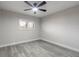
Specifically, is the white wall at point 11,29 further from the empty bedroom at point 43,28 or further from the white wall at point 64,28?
the white wall at point 64,28

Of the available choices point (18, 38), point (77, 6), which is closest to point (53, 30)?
point (77, 6)

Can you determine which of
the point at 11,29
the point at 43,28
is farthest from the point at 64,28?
the point at 11,29

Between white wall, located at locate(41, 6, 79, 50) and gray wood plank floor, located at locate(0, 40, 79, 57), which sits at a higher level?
white wall, located at locate(41, 6, 79, 50)

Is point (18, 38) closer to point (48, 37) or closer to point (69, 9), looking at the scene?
point (48, 37)

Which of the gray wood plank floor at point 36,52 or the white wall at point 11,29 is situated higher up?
the white wall at point 11,29

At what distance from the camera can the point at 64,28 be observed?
3.86m

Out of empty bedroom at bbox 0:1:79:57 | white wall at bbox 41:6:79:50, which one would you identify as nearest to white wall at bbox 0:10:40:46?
empty bedroom at bbox 0:1:79:57

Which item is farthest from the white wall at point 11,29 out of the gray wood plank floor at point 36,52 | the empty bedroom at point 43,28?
the gray wood plank floor at point 36,52

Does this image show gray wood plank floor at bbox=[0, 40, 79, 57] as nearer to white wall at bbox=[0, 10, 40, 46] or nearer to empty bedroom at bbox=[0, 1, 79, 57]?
empty bedroom at bbox=[0, 1, 79, 57]

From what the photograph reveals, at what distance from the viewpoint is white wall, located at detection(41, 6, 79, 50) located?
130 inches

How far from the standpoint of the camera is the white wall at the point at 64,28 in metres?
3.29

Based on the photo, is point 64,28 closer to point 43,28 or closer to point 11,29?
point 43,28

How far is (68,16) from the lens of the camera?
365 centimetres

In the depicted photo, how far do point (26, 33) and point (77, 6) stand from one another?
13.6 ft
